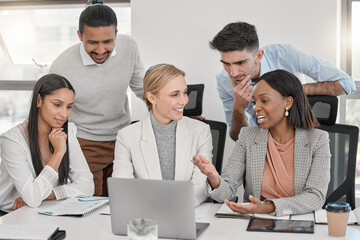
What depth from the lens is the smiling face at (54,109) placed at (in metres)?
2.50

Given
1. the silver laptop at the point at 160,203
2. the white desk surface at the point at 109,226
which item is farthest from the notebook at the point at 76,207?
the silver laptop at the point at 160,203

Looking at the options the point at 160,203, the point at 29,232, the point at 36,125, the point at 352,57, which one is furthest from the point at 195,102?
the point at 352,57

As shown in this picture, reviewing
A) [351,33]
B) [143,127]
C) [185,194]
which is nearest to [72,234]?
[185,194]

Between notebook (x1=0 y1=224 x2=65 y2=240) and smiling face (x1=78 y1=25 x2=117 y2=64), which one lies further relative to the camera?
smiling face (x1=78 y1=25 x2=117 y2=64)

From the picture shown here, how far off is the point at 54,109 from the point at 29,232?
2.92 ft

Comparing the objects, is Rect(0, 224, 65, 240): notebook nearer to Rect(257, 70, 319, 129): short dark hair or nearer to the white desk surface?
the white desk surface

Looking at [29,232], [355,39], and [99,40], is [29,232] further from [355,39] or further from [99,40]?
[355,39]

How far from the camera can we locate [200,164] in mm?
2016

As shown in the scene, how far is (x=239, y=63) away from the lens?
8.93ft

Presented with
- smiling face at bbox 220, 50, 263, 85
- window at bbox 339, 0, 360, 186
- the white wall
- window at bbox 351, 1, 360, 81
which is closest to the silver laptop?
smiling face at bbox 220, 50, 263, 85

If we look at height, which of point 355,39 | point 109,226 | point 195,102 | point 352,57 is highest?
point 355,39

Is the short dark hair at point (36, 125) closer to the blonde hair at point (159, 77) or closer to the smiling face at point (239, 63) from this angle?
the blonde hair at point (159, 77)

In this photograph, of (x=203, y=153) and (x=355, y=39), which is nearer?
(x=203, y=153)

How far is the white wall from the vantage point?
142 inches
